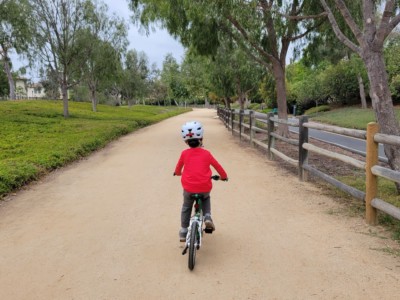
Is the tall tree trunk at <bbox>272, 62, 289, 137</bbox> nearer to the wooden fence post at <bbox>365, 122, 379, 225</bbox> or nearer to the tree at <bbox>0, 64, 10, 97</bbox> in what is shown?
the wooden fence post at <bbox>365, 122, 379, 225</bbox>

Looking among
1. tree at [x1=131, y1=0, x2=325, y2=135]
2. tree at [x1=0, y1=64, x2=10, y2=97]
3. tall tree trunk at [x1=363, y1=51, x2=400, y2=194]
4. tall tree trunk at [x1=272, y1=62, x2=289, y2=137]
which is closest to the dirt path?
tall tree trunk at [x1=363, y1=51, x2=400, y2=194]

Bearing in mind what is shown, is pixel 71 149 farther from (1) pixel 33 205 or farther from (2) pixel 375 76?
(2) pixel 375 76

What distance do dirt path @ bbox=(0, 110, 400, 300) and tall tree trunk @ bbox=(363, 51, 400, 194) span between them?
1.23 meters

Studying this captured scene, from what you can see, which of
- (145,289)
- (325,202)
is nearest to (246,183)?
(325,202)

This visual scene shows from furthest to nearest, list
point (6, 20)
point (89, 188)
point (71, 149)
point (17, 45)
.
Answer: point (17, 45) → point (6, 20) → point (71, 149) → point (89, 188)

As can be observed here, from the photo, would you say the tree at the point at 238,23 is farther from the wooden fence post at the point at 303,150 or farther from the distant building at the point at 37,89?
the distant building at the point at 37,89

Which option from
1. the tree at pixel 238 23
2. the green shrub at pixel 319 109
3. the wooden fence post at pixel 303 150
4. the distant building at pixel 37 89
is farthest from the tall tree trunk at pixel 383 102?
the distant building at pixel 37 89

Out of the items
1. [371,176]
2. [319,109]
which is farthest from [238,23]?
[319,109]

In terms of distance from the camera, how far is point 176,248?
439cm

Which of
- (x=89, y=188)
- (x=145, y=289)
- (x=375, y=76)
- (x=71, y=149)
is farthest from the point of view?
(x=71, y=149)

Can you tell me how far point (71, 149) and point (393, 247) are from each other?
9657mm

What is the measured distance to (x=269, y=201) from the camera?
20.9 feet

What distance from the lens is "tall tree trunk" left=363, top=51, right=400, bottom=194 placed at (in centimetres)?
595

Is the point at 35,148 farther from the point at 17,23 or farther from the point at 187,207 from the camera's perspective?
the point at 17,23
